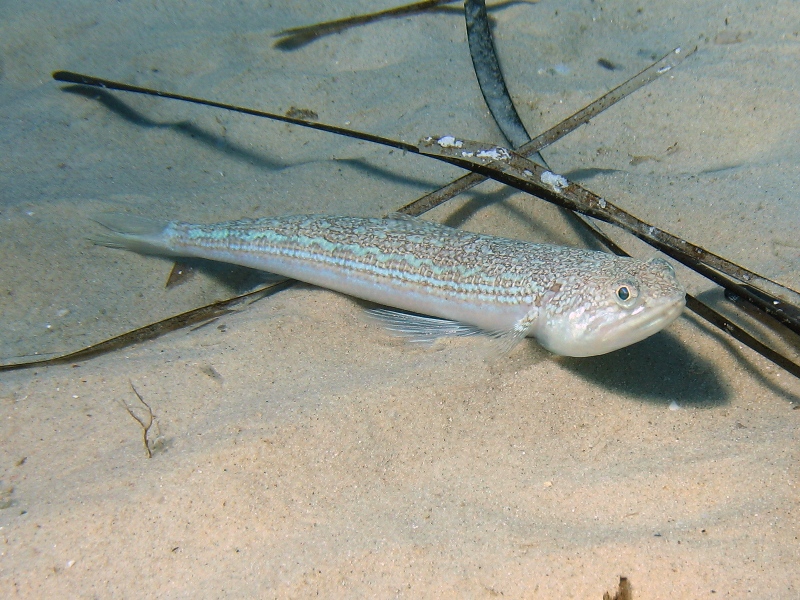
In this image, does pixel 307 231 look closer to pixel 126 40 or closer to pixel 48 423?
pixel 48 423

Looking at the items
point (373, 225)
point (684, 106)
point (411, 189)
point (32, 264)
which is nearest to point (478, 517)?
point (373, 225)

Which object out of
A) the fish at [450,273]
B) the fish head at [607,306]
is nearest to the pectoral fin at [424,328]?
the fish at [450,273]

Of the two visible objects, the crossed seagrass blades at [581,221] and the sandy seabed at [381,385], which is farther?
the crossed seagrass blades at [581,221]

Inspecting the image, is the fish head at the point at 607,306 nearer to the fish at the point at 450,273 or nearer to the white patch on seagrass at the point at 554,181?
the fish at the point at 450,273

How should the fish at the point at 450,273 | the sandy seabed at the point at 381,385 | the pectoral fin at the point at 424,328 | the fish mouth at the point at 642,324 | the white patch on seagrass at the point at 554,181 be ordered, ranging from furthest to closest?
the pectoral fin at the point at 424,328 < the white patch on seagrass at the point at 554,181 < the fish at the point at 450,273 < the fish mouth at the point at 642,324 < the sandy seabed at the point at 381,385

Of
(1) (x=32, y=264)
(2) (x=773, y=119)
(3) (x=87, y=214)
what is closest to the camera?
(1) (x=32, y=264)

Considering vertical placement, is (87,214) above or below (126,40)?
below

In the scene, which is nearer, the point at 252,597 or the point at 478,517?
the point at 252,597

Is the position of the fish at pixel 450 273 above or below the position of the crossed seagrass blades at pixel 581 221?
below
